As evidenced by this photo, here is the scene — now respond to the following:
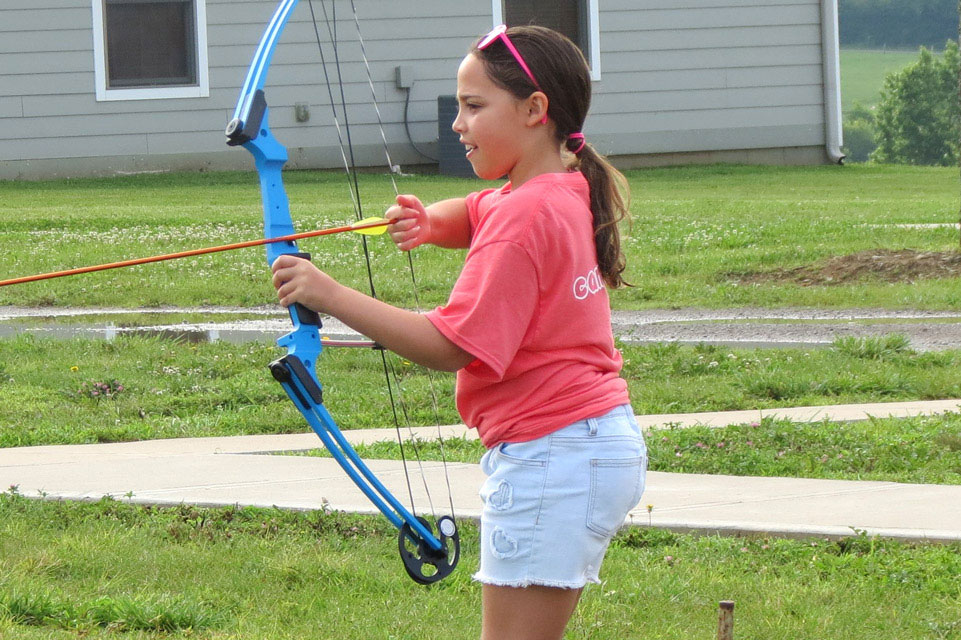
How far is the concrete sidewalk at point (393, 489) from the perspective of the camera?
4945mm

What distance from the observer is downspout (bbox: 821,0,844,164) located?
21797mm

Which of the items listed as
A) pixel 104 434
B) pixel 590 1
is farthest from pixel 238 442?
pixel 590 1

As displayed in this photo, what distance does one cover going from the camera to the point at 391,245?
13.9 metres

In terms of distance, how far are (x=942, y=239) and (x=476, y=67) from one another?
11.2 m

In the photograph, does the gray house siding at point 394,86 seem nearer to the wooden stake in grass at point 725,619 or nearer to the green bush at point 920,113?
the wooden stake in grass at point 725,619

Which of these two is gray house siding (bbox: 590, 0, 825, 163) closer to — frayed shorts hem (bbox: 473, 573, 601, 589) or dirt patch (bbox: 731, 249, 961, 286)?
dirt patch (bbox: 731, 249, 961, 286)

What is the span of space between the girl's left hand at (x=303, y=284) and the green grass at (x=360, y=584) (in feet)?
5.14

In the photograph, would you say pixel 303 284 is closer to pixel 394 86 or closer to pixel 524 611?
pixel 524 611

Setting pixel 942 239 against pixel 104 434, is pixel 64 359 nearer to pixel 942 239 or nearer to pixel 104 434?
pixel 104 434

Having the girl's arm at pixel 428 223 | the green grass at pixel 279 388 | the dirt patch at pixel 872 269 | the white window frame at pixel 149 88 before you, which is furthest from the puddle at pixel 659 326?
the white window frame at pixel 149 88

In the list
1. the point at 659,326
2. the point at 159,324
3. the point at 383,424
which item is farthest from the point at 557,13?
the point at 383,424

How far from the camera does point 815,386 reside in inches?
302

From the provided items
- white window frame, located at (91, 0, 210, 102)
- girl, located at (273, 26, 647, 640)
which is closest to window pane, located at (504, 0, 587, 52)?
white window frame, located at (91, 0, 210, 102)

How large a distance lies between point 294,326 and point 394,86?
703 inches
